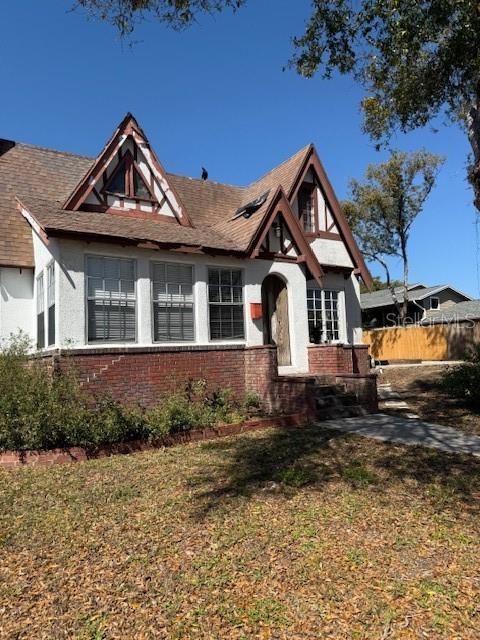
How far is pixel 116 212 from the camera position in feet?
41.8

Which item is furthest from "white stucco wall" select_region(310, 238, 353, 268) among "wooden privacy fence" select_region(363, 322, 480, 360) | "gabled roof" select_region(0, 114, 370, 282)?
"wooden privacy fence" select_region(363, 322, 480, 360)

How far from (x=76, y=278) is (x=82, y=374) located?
7.03 ft

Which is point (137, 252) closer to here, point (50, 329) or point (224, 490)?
point (50, 329)

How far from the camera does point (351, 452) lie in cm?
777

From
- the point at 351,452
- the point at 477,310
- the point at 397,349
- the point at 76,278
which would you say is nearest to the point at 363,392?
the point at 351,452

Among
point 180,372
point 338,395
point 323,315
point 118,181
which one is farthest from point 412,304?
point 180,372

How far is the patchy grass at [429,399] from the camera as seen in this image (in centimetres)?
1048

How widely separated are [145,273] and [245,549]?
789cm

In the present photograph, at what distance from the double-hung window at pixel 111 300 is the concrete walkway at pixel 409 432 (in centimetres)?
499

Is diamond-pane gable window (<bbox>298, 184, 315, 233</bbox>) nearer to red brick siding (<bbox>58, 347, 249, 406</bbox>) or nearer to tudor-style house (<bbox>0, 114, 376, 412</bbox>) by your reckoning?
tudor-style house (<bbox>0, 114, 376, 412</bbox>)

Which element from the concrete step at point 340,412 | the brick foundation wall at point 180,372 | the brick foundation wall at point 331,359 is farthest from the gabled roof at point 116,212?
the concrete step at point 340,412

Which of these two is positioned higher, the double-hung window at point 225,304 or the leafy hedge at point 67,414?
the double-hung window at point 225,304

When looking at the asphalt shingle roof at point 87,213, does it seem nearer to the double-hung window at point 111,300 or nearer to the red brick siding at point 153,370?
the double-hung window at point 111,300

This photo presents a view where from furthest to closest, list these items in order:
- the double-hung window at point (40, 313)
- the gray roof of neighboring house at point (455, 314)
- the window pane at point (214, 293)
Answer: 1. the gray roof of neighboring house at point (455, 314)
2. the window pane at point (214, 293)
3. the double-hung window at point (40, 313)
